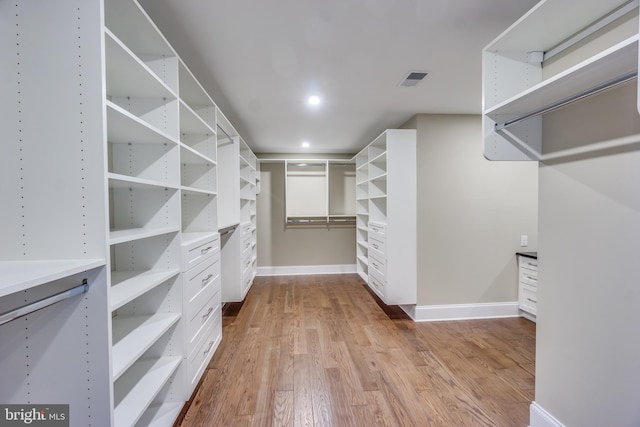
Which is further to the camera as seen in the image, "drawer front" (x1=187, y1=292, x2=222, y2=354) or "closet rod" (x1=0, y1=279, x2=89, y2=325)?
"drawer front" (x1=187, y1=292, x2=222, y2=354)

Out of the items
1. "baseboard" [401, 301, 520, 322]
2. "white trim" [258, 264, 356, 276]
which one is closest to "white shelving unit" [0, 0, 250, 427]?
"baseboard" [401, 301, 520, 322]

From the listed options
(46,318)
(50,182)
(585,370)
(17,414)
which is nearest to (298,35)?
(50,182)

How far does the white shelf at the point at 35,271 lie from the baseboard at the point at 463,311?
2.96 metres

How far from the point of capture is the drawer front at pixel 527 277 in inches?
110

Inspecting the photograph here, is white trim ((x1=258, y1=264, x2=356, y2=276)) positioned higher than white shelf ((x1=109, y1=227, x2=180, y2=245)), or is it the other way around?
white shelf ((x1=109, y1=227, x2=180, y2=245))

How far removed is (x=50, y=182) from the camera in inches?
35.0

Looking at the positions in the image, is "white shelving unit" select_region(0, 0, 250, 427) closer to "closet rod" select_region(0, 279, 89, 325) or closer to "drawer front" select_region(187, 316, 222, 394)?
"closet rod" select_region(0, 279, 89, 325)

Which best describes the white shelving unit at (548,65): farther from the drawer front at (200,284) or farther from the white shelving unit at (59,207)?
the drawer front at (200,284)

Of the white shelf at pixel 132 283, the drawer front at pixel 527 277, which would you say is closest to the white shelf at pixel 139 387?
the white shelf at pixel 132 283

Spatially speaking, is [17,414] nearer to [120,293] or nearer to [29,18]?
[120,293]

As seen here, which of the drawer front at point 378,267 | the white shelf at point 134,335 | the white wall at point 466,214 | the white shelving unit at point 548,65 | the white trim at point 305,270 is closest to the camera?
the white shelving unit at point 548,65

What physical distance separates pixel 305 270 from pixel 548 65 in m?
4.31

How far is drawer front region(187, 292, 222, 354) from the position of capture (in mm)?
1704

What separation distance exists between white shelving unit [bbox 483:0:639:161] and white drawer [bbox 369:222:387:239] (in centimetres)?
175
